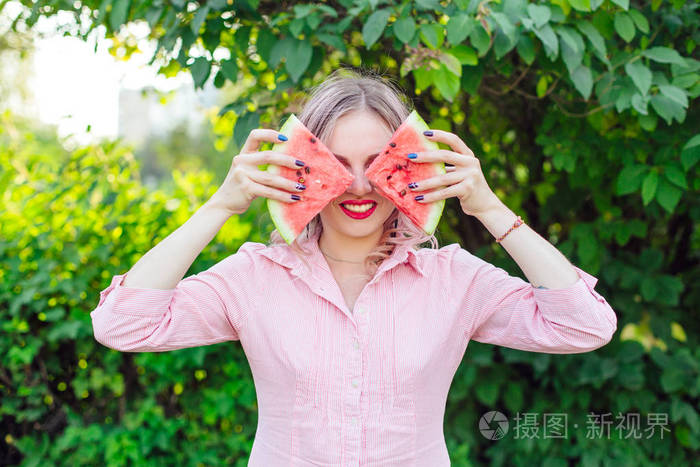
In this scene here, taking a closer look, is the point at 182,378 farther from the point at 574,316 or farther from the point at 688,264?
the point at 688,264

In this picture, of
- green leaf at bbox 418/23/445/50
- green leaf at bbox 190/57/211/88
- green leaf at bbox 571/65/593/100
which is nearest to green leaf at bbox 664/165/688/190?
green leaf at bbox 571/65/593/100

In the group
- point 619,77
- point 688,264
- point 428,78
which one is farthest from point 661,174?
point 688,264

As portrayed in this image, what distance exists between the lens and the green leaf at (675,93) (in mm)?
2277

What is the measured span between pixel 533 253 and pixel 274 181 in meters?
0.75

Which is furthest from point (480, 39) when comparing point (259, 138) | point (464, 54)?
point (259, 138)

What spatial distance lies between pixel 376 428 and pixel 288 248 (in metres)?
0.60

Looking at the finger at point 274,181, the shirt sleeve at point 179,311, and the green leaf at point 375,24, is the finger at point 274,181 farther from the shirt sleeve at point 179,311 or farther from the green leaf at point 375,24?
the green leaf at point 375,24

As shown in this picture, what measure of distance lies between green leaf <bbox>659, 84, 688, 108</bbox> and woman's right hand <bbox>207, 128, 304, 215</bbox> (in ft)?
4.95

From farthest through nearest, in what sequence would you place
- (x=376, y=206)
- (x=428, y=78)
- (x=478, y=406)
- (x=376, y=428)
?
1. (x=478, y=406)
2. (x=428, y=78)
3. (x=376, y=206)
4. (x=376, y=428)

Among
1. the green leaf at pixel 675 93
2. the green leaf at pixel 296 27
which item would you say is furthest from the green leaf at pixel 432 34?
the green leaf at pixel 675 93

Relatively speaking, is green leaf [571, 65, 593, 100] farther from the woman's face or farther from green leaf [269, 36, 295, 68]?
green leaf [269, 36, 295, 68]

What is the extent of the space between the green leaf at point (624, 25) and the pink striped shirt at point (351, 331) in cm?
112

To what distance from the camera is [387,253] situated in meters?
1.96

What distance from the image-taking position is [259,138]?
173cm
